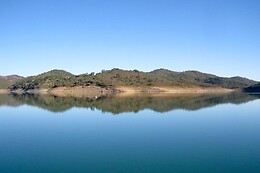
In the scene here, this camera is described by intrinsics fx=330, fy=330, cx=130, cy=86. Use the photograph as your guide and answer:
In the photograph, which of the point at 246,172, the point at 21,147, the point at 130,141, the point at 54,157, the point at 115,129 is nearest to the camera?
the point at 246,172

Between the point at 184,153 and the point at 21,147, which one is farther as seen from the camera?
the point at 21,147

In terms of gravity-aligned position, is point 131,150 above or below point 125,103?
below

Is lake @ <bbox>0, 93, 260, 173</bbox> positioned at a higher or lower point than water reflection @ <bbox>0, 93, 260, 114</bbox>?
lower

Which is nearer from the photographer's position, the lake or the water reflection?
the lake

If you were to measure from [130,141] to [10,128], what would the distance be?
16.3 meters

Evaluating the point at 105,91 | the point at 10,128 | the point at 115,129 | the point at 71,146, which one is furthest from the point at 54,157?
the point at 105,91

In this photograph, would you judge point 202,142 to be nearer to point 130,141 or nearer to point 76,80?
point 130,141

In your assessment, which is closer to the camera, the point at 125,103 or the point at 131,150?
the point at 131,150

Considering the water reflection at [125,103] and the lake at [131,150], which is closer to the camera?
A: the lake at [131,150]

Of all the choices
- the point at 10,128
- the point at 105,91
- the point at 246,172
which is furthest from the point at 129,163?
the point at 105,91

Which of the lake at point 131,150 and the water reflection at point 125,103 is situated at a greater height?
the water reflection at point 125,103

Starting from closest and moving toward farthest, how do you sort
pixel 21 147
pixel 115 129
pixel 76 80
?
pixel 21 147
pixel 115 129
pixel 76 80

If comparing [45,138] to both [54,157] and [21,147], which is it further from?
[54,157]

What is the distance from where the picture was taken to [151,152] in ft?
74.5
